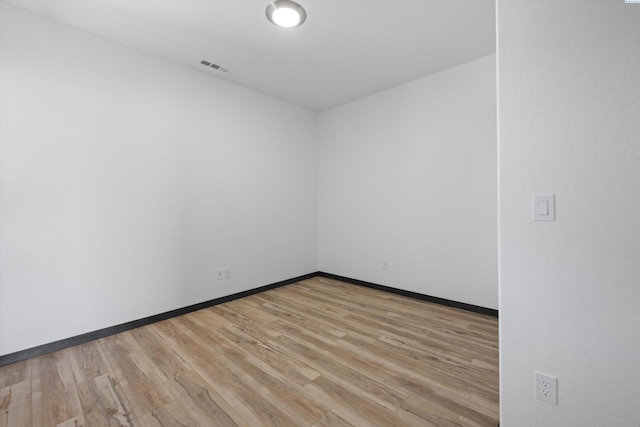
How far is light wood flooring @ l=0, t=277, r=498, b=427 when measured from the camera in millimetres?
1464

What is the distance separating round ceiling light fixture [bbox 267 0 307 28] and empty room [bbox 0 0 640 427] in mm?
21

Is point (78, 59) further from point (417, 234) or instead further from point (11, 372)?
point (417, 234)

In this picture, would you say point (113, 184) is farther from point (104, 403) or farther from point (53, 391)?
point (104, 403)

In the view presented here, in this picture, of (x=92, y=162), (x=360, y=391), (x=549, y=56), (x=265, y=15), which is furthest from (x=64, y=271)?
(x=549, y=56)

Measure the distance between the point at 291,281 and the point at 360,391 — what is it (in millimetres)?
2455

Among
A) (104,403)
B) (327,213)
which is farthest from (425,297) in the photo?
(104,403)

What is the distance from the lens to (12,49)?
6.48ft

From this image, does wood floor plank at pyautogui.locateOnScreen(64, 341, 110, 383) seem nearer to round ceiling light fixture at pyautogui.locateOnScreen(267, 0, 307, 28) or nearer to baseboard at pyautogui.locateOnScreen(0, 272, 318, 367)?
baseboard at pyautogui.locateOnScreen(0, 272, 318, 367)

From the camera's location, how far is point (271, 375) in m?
1.81

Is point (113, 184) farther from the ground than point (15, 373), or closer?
farther from the ground

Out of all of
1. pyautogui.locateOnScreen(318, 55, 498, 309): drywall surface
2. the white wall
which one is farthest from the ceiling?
the white wall

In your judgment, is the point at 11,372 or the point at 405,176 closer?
the point at 11,372

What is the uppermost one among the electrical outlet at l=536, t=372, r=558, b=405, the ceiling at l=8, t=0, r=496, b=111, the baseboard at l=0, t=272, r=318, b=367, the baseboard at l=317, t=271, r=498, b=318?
the ceiling at l=8, t=0, r=496, b=111

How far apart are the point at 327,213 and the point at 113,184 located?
2.77 meters
